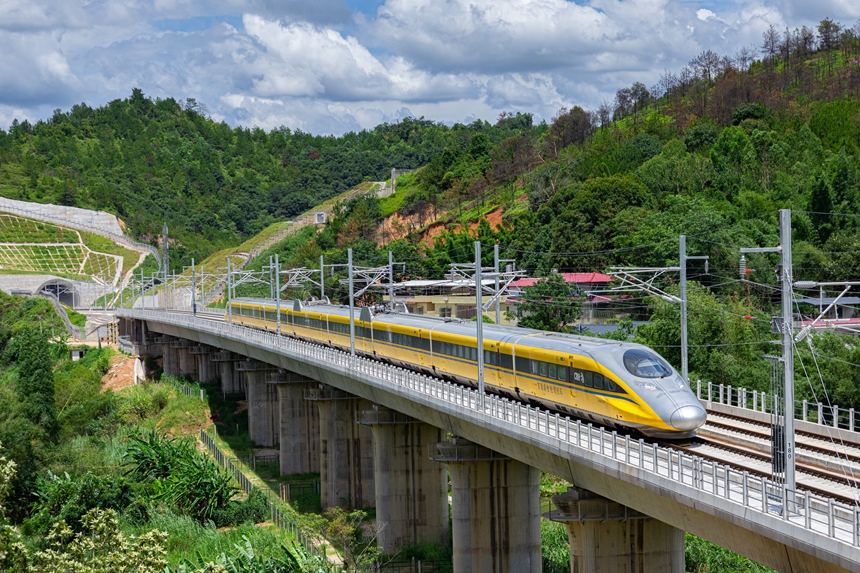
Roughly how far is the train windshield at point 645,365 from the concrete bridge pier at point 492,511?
394 inches

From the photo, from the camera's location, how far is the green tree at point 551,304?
238ft

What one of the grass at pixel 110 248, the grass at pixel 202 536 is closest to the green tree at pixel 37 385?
the grass at pixel 202 536

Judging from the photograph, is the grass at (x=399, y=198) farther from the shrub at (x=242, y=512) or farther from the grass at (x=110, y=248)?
the shrub at (x=242, y=512)

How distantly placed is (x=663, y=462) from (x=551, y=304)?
47.1 m

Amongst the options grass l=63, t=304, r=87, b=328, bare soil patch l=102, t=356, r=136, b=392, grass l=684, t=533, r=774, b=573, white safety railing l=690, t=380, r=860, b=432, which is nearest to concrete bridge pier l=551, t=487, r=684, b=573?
white safety railing l=690, t=380, r=860, b=432

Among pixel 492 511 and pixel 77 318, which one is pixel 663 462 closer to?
pixel 492 511

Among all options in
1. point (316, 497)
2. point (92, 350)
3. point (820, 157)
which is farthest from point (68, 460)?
point (820, 157)

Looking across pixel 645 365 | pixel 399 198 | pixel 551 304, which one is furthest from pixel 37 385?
pixel 399 198

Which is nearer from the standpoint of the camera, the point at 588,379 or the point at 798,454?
the point at 798,454

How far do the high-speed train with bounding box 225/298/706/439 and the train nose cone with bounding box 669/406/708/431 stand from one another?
0.09 feet

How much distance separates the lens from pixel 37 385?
70.4 m

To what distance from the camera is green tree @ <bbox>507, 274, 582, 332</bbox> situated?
72.6 meters

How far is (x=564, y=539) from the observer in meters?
47.3

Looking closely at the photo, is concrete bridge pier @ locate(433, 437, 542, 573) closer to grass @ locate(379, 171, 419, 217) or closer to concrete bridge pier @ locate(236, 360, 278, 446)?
concrete bridge pier @ locate(236, 360, 278, 446)
